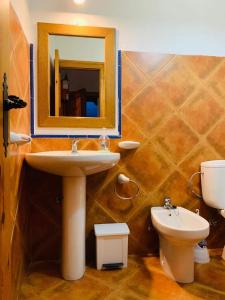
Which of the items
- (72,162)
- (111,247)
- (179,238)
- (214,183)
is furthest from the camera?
(214,183)

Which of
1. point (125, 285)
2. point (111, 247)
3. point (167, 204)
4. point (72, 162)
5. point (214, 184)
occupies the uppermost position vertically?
point (72, 162)

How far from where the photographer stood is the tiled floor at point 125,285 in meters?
1.49

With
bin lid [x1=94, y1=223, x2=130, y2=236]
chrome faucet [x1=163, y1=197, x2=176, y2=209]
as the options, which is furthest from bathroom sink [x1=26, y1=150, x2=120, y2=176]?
chrome faucet [x1=163, y1=197, x2=176, y2=209]

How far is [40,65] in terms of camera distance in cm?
184

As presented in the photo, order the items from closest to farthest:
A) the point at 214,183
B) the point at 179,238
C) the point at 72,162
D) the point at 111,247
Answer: the point at 72,162 → the point at 179,238 → the point at 111,247 → the point at 214,183

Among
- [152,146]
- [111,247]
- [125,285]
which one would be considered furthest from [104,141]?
[125,285]

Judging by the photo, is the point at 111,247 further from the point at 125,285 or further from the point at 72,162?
the point at 72,162

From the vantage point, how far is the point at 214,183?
189 cm

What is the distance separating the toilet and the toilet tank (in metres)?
0.25

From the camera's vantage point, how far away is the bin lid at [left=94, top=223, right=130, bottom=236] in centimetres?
176

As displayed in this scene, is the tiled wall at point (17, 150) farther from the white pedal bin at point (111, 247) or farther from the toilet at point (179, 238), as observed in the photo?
the toilet at point (179, 238)

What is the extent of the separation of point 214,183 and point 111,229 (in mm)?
874

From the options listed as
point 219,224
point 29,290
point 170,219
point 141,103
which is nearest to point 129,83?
point 141,103

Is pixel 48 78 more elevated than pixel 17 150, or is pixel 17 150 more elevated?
pixel 48 78
